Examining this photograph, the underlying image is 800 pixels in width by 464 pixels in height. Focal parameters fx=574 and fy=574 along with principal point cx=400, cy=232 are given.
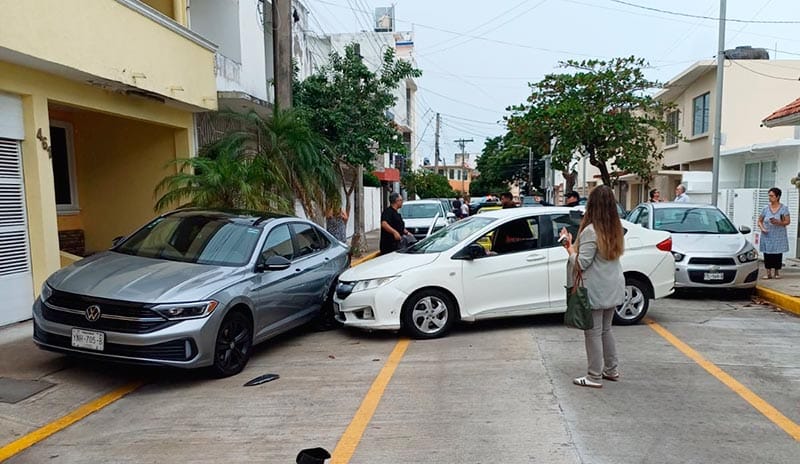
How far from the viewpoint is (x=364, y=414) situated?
461 centimetres

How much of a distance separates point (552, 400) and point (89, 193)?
10.9 m

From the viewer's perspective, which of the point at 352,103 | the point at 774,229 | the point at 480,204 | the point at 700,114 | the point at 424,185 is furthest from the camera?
the point at 424,185

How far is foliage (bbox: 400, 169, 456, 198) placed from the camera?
4128 centimetres

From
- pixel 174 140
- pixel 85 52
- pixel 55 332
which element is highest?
pixel 85 52

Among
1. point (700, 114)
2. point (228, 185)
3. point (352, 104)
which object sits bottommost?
point (228, 185)

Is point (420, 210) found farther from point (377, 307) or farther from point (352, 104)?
point (377, 307)

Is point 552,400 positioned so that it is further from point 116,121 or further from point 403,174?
point 403,174

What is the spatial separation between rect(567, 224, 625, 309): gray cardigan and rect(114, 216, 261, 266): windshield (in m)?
3.48

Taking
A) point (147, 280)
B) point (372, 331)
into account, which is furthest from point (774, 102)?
point (147, 280)

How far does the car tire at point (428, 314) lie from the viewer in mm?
6930

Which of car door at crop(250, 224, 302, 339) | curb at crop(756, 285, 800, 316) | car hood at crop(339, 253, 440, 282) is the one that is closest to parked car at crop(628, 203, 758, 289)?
curb at crop(756, 285, 800, 316)

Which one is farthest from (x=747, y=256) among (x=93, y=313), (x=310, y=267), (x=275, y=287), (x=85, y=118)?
(x=85, y=118)

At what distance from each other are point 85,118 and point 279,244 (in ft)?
24.1

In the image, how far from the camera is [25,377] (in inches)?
213
